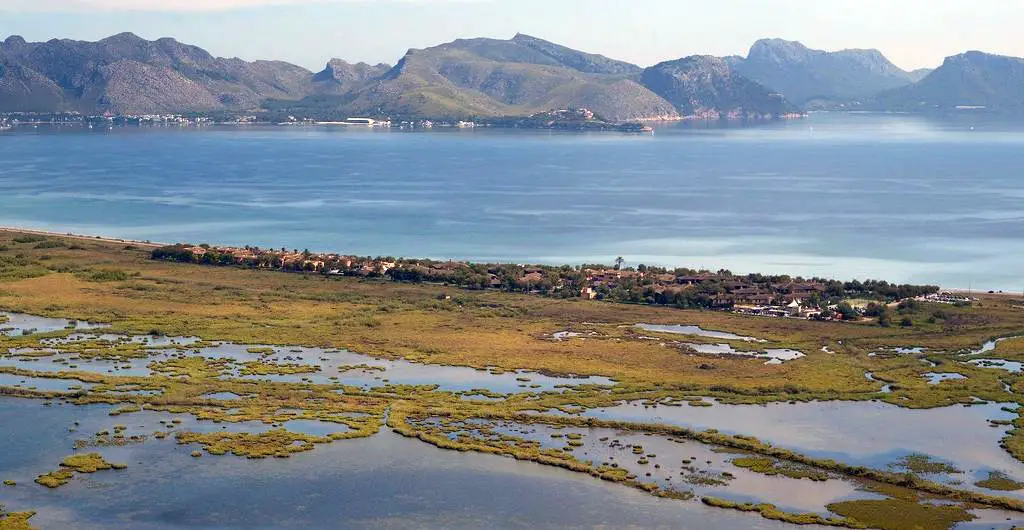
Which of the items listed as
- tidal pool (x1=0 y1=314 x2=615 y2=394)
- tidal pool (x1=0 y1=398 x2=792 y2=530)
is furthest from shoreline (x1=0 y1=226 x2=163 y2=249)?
tidal pool (x1=0 y1=398 x2=792 y2=530)

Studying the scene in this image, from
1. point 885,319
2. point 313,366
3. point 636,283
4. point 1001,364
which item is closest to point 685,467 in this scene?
point 313,366

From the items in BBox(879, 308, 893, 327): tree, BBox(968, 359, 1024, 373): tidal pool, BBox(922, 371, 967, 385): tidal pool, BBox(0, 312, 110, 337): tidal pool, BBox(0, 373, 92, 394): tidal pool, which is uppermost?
BBox(879, 308, 893, 327): tree

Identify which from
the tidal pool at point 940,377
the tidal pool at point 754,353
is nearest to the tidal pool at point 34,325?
the tidal pool at point 754,353

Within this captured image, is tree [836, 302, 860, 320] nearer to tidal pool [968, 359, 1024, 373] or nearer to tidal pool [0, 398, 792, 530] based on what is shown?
tidal pool [968, 359, 1024, 373]

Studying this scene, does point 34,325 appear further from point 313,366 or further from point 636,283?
point 636,283

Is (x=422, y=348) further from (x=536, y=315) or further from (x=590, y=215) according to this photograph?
(x=590, y=215)

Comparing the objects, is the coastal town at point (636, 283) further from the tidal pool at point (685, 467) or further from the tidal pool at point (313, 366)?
the tidal pool at point (685, 467)
